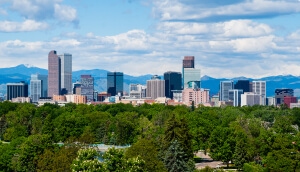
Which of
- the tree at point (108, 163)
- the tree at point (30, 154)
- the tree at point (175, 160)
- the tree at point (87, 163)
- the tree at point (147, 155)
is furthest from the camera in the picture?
the tree at point (30, 154)

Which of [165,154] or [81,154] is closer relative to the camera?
[81,154]

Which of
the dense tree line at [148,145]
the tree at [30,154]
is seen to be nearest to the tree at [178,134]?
the dense tree line at [148,145]

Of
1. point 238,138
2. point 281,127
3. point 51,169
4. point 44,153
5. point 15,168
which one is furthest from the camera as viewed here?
point 281,127

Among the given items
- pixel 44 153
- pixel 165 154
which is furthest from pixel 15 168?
pixel 165 154

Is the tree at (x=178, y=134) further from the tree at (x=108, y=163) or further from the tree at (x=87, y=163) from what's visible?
the tree at (x=87, y=163)

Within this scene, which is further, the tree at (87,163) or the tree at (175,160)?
the tree at (175,160)

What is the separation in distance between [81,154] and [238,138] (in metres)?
28.3

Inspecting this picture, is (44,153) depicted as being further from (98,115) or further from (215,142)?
(98,115)

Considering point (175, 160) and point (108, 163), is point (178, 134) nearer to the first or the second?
point (175, 160)

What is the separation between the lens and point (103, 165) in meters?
47.0

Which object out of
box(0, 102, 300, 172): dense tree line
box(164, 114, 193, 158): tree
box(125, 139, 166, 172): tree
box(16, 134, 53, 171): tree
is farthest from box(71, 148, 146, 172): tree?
box(164, 114, 193, 158): tree

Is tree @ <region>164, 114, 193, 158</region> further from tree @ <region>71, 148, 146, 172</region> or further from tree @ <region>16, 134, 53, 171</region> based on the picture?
tree @ <region>71, 148, 146, 172</region>

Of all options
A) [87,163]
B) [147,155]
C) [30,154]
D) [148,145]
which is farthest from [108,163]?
[30,154]

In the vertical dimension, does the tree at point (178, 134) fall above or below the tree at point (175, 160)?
above
